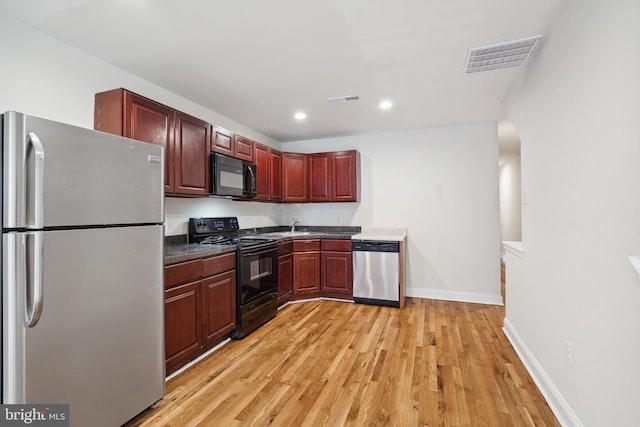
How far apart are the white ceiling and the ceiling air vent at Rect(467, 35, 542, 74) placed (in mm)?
71

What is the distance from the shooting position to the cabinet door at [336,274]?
417 centimetres

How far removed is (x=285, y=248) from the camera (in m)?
4.00

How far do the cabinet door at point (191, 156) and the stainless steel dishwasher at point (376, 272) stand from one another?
2172mm

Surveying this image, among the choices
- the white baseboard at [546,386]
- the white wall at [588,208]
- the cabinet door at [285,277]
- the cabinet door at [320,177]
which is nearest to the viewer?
the white wall at [588,208]

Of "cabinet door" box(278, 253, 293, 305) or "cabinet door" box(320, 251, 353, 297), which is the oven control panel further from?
"cabinet door" box(320, 251, 353, 297)

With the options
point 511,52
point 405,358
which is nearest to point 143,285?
point 405,358

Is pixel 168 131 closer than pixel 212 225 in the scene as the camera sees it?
Yes

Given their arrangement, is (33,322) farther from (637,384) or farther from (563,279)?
(563,279)

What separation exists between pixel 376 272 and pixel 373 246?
35cm

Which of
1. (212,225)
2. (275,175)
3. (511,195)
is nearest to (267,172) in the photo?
(275,175)

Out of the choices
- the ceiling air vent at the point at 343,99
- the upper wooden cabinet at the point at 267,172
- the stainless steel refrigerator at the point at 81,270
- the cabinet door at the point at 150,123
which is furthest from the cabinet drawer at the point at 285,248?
the stainless steel refrigerator at the point at 81,270

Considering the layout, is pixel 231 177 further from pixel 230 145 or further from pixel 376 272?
pixel 376 272

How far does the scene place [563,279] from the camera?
6.04 feet

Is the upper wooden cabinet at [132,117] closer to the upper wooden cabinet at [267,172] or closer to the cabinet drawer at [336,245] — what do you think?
the upper wooden cabinet at [267,172]
